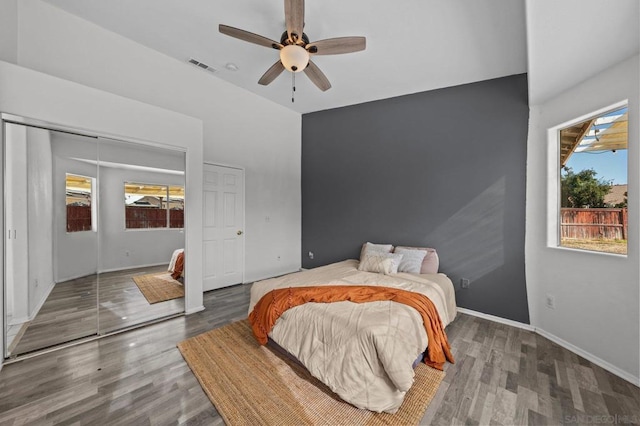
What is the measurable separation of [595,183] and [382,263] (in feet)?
7.66

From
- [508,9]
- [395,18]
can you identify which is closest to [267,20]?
[395,18]

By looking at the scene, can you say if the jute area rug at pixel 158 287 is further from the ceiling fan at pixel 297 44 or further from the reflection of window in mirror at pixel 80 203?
the ceiling fan at pixel 297 44

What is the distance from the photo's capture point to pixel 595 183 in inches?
100

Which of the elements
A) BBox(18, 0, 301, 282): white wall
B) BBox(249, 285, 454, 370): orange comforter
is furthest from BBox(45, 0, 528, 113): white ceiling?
BBox(249, 285, 454, 370): orange comforter

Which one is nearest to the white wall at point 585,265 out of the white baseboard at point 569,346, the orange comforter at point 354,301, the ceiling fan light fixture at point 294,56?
the white baseboard at point 569,346

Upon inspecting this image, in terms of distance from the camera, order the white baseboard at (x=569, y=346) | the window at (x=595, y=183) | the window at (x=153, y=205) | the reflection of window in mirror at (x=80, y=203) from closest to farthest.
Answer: the white baseboard at (x=569, y=346)
the window at (x=595, y=183)
the reflection of window in mirror at (x=80, y=203)
the window at (x=153, y=205)

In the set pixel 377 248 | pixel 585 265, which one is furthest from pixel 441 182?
pixel 585 265

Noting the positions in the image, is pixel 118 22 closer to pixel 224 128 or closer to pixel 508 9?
pixel 224 128

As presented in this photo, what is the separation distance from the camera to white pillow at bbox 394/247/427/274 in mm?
3434

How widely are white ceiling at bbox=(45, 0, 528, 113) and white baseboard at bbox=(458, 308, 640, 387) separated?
3085 millimetres

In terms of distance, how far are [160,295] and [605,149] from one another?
516cm

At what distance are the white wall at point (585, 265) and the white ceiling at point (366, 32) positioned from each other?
A: 78 cm

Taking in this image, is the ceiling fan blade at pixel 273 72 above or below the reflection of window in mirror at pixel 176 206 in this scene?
above

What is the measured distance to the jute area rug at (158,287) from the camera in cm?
299
